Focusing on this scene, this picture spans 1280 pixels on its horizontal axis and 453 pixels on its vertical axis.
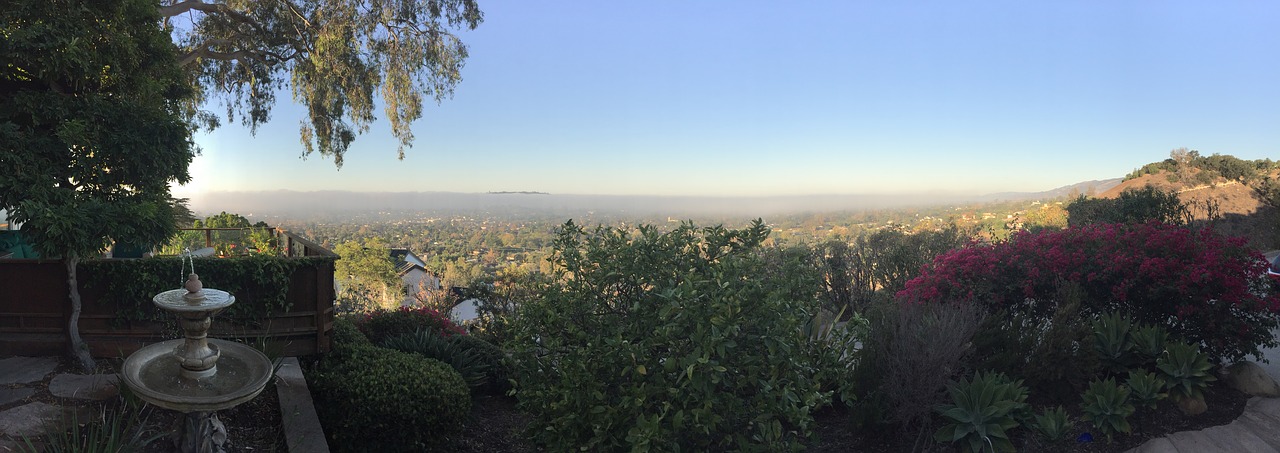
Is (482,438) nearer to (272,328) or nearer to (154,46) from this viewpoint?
(272,328)

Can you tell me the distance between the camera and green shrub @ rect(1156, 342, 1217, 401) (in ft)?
16.1

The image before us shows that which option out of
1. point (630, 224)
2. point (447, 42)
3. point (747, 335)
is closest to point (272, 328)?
point (630, 224)

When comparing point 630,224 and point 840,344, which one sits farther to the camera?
point 630,224

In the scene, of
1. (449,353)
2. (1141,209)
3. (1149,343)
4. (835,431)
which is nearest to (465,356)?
(449,353)

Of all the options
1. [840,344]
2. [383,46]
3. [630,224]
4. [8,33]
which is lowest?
[840,344]

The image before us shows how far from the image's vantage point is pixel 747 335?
11.4 ft

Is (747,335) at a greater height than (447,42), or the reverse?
(447,42)

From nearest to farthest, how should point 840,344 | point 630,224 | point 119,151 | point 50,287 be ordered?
point 840,344 → point 630,224 → point 119,151 → point 50,287

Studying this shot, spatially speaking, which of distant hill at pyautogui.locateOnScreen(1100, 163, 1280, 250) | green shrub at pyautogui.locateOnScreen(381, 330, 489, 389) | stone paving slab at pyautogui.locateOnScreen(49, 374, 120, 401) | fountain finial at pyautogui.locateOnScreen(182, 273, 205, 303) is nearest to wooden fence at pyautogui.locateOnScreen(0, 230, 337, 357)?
stone paving slab at pyautogui.locateOnScreen(49, 374, 120, 401)

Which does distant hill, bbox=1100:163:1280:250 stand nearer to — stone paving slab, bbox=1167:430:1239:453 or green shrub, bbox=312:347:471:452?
stone paving slab, bbox=1167:430:1239:453

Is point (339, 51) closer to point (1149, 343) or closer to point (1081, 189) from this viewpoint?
point (1149, 343)

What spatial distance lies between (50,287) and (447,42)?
792cm

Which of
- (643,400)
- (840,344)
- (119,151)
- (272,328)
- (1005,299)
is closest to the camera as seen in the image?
(643,400)

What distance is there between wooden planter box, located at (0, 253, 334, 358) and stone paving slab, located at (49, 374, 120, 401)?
2.14 feet
